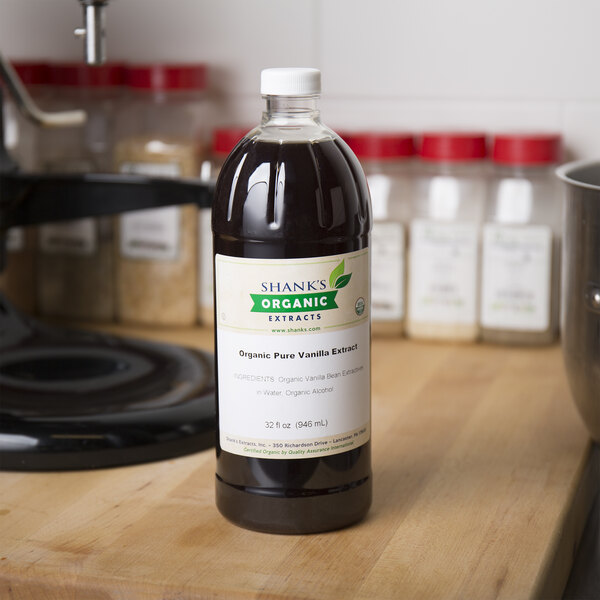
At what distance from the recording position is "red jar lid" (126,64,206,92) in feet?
3.62

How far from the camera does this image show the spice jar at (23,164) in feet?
3.73

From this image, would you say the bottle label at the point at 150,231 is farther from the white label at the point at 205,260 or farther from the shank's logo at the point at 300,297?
the shank's logo at the point at 300,297

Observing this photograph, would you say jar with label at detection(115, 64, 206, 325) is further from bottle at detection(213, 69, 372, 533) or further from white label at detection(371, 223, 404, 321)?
bottle at detection(213, 69, 372, 533)

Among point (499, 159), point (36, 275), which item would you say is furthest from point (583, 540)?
point (36, 275)

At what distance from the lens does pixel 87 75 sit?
1.12 meters

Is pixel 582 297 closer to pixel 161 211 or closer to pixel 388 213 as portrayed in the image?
pixel 388 213

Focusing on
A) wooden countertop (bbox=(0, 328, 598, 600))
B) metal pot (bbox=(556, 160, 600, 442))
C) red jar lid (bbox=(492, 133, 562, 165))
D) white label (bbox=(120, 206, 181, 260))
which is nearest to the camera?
wooden countertop (bbox=(0, 328, 598, 600))

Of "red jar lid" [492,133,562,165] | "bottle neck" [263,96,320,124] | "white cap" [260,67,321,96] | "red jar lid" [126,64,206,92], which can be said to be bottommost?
"red jar lid" [492,133,562,165]

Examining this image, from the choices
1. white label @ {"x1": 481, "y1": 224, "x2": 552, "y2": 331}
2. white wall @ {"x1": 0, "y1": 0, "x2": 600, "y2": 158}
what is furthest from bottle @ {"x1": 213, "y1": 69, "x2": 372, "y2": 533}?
white wall @ {"x1": 0, "y1": 0, "x2": 600, "y2": 158}

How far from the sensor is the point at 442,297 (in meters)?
1.06

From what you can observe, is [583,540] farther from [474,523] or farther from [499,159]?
[499,159]

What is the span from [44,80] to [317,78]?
67 centimetres

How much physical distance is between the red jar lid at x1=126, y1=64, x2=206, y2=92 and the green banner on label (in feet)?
1.93

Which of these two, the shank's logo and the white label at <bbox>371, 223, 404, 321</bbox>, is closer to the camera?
the shank's logo
